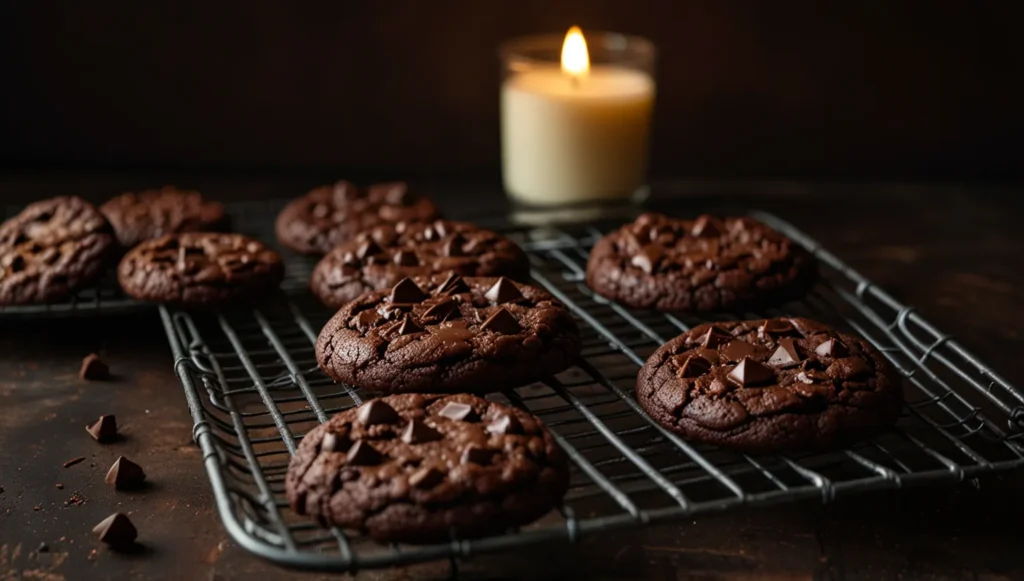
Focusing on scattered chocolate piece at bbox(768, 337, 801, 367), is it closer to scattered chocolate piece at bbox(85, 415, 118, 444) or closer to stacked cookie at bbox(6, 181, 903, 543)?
stacked cookie at bbox(6, 181, 903, 543)

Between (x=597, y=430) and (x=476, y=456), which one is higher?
(x=476, y=456)

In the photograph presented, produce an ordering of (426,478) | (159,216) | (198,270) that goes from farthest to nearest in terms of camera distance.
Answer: (159,216)
(198,270)
(426,478)

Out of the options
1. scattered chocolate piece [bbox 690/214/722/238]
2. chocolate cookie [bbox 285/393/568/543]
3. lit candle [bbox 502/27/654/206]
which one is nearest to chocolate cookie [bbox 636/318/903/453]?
chocolate cookie [bbox 285/393/568/543]

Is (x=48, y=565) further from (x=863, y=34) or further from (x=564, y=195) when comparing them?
(x=863, y=34)

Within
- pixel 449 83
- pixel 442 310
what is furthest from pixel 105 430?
pixel 449 83

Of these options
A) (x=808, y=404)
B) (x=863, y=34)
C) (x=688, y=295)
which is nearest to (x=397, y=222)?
(x=688, y=295)

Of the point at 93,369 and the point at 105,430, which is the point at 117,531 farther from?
the point at 93,369
